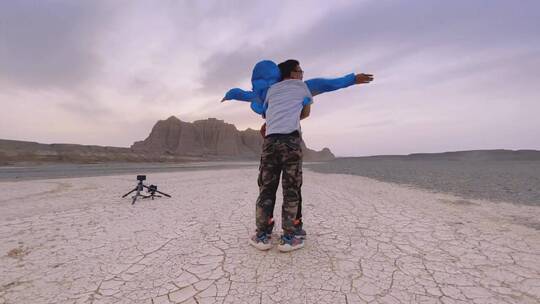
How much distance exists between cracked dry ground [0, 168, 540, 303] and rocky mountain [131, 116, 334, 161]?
260ft

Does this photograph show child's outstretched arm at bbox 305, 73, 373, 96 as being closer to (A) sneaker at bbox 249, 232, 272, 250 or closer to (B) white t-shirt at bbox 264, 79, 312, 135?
(B) white t-shirt at bbox 264, 79, 312, 135

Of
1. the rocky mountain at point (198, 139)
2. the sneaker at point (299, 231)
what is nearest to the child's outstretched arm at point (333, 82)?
the sneaker at point (299, 231)

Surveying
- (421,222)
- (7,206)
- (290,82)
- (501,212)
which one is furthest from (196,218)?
(501,212)

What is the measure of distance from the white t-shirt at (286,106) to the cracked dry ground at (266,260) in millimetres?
1284

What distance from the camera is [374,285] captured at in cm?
178

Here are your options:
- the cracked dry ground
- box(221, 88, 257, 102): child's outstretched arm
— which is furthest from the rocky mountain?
box(221, 88, 257, 102): child's outstretched arm

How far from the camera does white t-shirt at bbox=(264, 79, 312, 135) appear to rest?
7.44ft

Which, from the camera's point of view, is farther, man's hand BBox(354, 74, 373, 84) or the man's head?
the man's head

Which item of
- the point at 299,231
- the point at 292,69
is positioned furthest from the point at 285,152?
the point at 299,231

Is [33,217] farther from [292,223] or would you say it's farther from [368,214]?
[368,214]

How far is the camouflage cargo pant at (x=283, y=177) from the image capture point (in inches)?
88.6

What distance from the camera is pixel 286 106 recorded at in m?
2.28

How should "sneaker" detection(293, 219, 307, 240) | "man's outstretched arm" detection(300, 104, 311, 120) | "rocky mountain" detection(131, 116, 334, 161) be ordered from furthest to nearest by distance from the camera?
1. "rocky mountain" detection(131, 116, 334, 161)
2. "sneaker" detection(293, 219, 307, 240)
3. "man's outstretched arm" detection(300, 104, 311, 120)

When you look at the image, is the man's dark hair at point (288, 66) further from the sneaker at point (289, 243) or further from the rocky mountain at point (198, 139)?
the rocky mountain at point (198, 139)
